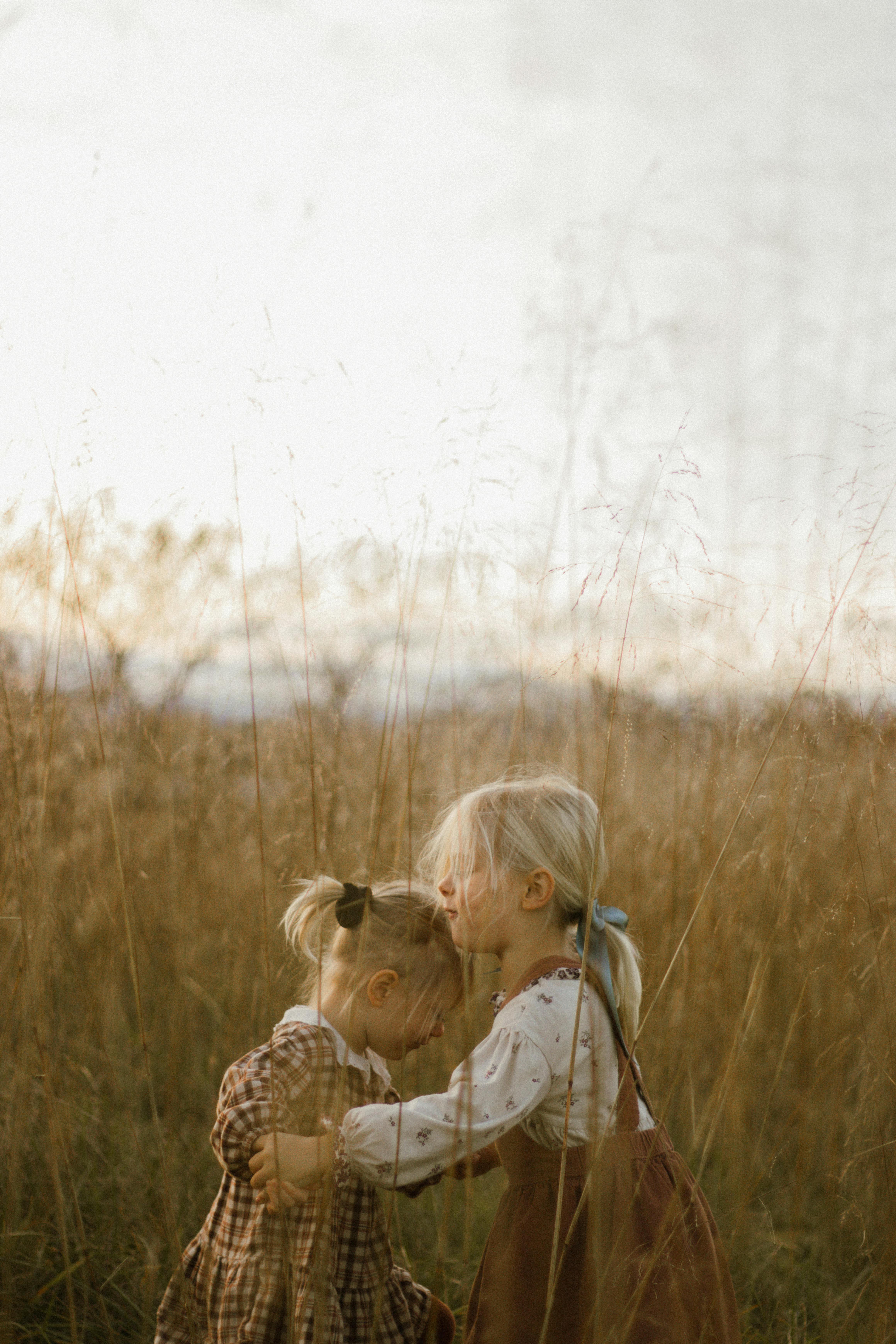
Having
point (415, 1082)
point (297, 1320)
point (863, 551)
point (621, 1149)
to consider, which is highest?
point (863, 551)

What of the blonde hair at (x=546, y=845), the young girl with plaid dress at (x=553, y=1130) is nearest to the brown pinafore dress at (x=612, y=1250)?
the young girl with plaid dress at (x=553, y=1130)

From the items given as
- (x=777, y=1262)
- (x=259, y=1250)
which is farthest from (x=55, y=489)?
(x=777, y=1262)

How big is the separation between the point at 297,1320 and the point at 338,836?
1.21 m

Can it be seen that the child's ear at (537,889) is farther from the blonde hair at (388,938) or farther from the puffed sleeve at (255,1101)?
the puffed sleeve at (255,1101)

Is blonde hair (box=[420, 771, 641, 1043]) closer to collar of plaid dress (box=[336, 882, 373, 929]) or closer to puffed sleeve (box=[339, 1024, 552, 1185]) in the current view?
collar of plaid dress (box=[336, 882, 373, 929])

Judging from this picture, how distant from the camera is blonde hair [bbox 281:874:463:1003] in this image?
151 centimetres

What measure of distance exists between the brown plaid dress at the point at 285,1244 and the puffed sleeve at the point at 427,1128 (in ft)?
0.19

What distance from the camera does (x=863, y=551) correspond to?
156cm

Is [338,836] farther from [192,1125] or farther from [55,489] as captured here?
[55,489]

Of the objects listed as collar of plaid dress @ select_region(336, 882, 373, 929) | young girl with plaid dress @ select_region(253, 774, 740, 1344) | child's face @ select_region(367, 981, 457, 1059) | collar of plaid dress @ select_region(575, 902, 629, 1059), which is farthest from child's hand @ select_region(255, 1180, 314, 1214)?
collar of plaid dress @ select_region(575, 902, 629, 1059)

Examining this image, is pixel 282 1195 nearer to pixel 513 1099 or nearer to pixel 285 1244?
pixel 285 1244

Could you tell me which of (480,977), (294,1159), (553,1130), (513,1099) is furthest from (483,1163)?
(480,977)

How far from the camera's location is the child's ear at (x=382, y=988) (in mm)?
1493

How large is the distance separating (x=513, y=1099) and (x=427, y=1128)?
0.42 ft
